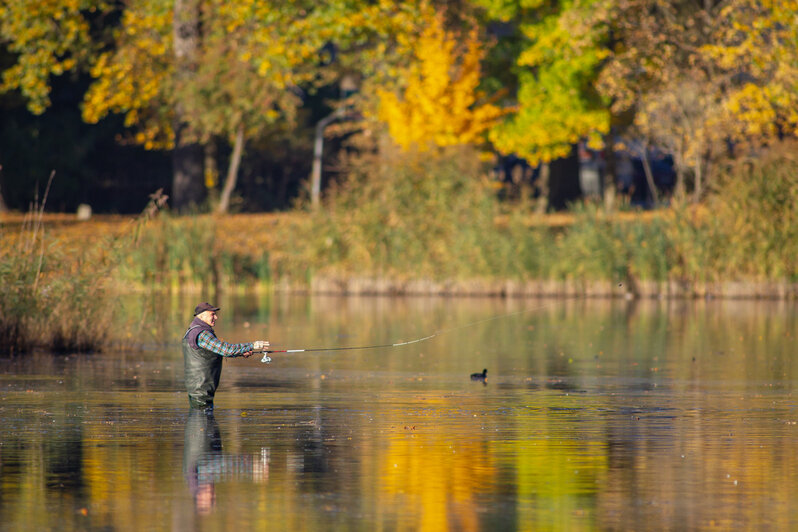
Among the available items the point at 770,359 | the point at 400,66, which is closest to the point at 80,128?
the point at 400,66

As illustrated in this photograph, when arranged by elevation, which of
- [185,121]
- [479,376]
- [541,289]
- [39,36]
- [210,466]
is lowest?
[210,466]

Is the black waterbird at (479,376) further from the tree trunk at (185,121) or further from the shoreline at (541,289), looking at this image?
the tree trunk at (185,121)

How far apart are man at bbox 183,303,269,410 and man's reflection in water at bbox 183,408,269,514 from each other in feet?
4.34

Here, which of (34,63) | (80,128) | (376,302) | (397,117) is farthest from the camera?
(80,128)

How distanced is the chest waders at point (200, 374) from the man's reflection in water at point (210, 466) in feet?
4.56

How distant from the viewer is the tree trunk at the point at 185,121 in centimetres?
4872

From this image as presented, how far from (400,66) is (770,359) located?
2902cm

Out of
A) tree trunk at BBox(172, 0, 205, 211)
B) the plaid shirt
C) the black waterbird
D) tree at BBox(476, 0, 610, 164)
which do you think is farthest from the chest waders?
tree at BBox(476, 0, 610, 164)

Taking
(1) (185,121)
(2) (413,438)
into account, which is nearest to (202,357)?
(2) (413,438)

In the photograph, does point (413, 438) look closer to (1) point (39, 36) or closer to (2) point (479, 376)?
(2) point (479, 376)

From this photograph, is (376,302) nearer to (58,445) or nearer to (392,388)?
(392,388)

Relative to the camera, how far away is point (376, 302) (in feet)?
117

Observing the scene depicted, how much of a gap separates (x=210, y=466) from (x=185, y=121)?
40415 mm

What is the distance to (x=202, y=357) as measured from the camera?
1482cm
